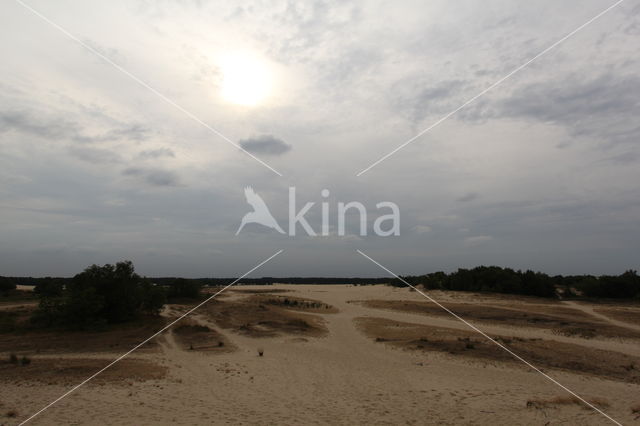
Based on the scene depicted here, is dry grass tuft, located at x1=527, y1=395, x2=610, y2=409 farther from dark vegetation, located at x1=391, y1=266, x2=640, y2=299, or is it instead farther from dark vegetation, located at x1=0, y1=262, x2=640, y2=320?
dark vegetation, located at x1=391, y1=266, x2=640, y2=299

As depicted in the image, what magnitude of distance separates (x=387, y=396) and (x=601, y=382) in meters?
7.98

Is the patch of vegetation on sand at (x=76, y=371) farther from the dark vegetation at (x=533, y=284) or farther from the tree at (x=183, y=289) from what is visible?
the dark vegetation at (x=533, y=284)

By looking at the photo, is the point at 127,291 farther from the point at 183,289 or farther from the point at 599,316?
the point at 599,316

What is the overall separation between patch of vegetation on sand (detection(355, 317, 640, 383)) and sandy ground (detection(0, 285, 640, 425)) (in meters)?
1.06

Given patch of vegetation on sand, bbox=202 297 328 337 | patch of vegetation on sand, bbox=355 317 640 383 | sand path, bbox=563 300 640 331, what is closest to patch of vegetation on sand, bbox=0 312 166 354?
patch of vegetation on sand, bbox=202 297 328 337

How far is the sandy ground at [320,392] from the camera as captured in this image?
34.4 ft

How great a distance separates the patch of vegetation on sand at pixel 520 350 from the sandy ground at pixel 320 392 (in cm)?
106

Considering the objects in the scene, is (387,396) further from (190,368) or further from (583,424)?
(190,368)

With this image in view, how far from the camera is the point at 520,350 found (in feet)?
59.7

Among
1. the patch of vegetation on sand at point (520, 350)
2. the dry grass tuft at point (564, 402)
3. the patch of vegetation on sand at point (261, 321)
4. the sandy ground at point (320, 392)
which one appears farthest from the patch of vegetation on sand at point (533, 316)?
the dry grass tuft at point (564, 402)

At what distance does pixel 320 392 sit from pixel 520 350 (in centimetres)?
1092

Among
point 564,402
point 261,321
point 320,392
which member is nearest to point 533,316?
point 564,402

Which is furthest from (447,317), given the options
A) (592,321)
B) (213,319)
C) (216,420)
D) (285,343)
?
(216,420)

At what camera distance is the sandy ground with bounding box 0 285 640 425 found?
10.5m
